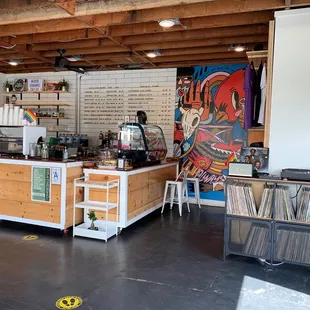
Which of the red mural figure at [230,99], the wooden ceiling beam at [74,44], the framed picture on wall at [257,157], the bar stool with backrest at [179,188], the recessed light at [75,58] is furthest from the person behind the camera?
Answer: the red mural figure at [230,99]

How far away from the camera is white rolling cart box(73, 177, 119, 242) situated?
4344mm

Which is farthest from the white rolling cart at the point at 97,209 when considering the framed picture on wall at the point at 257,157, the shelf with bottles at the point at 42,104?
the shelf with bottles at the point at 42,104

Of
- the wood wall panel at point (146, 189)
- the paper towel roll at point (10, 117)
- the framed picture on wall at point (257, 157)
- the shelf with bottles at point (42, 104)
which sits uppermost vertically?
the shelf with bottles at point (42, 104)

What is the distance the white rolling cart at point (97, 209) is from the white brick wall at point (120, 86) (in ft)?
9.11

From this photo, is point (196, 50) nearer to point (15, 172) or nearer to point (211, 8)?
point (211, 8)

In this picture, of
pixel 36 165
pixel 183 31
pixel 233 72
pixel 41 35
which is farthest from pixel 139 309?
pixel 233 72

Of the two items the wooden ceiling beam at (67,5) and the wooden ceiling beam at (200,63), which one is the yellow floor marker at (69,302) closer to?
the wooden ceiling beam at (67,5)

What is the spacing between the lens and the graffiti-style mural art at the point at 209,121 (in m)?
6.51

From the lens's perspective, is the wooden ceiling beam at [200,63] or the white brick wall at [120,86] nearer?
the wooden ceiling beam at [200,63]

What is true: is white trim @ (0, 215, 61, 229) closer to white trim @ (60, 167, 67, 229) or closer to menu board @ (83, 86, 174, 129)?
white trim @ (60, 167, 67, 229)

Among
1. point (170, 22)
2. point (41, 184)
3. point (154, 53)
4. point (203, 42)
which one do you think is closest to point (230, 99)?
point (203, 42)

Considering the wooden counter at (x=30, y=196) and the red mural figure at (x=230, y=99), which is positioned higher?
the red mural figure at (x=230, y=99)

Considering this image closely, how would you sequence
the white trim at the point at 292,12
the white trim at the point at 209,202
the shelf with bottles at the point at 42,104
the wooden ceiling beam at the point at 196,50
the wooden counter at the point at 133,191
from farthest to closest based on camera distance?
the shelf with bottles at the point at 42,104, the white trim at the point at 209,202, the wooden ceiling beam at the point at 196,50, the wooden counter at the point at 133,191, the white trim at the point at 292,12

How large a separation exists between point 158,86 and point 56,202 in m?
3.67
